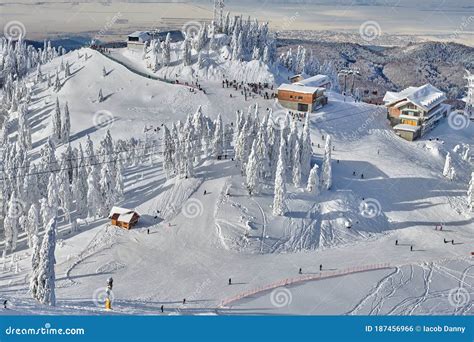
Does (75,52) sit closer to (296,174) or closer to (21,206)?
(21,206)

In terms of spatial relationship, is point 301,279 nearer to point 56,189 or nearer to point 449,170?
point 56,189

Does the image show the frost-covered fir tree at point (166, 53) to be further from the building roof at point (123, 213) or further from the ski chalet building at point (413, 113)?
the building roof at point (123, 213)

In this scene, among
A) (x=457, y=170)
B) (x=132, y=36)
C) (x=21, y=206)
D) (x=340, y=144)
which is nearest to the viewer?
(x=21, y=206)

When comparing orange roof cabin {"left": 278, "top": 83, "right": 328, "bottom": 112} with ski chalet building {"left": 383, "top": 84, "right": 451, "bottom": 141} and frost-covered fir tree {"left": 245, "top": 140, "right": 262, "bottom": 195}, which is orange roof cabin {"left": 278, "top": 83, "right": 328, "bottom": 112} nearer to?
ski chalet building {"left": 383, "top": 84, "right": 451, "bottom": 141}

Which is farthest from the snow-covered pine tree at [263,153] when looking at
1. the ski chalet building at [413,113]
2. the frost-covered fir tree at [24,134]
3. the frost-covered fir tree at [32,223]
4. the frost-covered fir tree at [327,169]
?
the frost-covered fir tree at [24,134]

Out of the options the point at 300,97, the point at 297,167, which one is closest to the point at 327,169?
the point at 297,167

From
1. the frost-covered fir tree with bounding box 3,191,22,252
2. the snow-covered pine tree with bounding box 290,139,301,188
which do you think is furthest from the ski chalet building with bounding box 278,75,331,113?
the frost-covered fir tree with bounding box 3,191,22,252

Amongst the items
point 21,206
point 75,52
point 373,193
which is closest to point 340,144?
point 373,193
